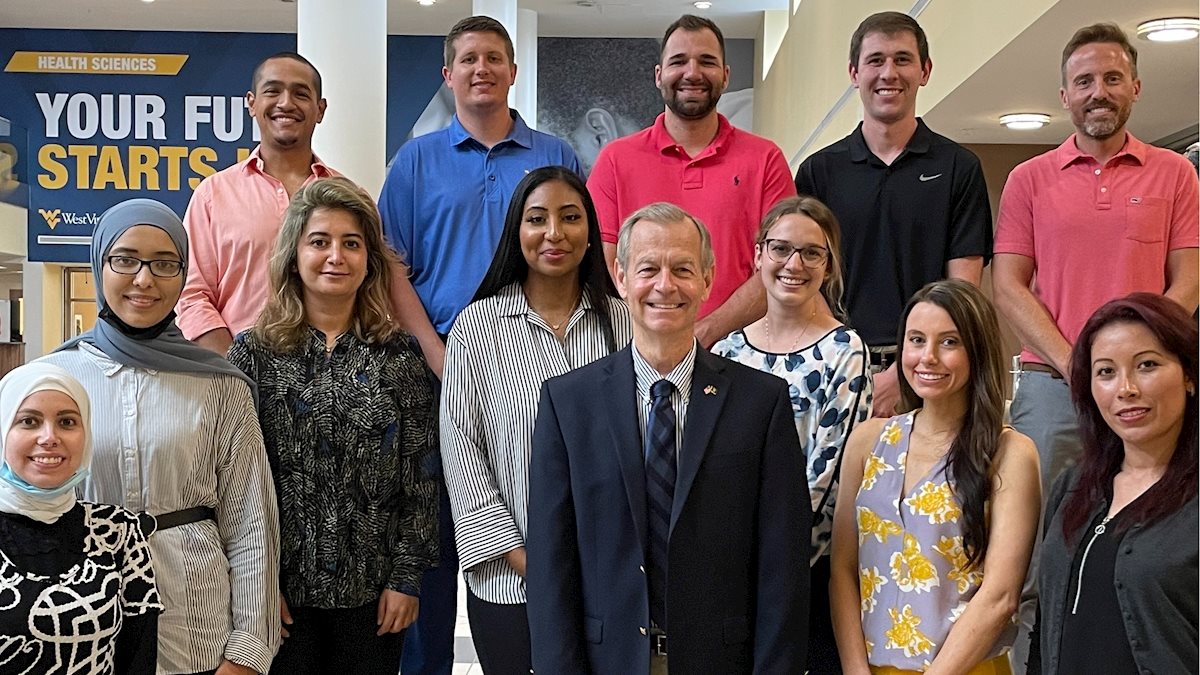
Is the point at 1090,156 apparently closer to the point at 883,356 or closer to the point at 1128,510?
the point at 883,356

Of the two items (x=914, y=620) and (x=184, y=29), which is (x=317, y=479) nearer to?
(x=914, y=620)

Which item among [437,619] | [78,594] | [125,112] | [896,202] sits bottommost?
[437,619]

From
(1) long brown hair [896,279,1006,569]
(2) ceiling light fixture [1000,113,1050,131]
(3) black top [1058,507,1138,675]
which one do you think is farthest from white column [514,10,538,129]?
(3) black top [1058,507,1138,675]

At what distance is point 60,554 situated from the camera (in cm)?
255

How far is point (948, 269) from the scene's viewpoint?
137 inches

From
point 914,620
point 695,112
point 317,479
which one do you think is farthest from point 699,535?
point 695,112

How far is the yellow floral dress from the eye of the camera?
104 inches

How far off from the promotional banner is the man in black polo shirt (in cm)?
1155

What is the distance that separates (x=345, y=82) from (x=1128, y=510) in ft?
11.3

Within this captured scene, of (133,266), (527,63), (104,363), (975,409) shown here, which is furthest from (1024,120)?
(527,63)

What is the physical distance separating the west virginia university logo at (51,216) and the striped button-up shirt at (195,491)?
12.3 metres

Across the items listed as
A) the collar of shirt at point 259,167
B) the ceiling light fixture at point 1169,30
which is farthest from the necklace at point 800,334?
the ceiling light fixture at point 1169,30

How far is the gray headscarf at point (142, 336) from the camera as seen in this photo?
276 centimetres

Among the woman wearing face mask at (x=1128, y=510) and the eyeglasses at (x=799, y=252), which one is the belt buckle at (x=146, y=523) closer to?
the eyeglasses at (x=799, y=252)
